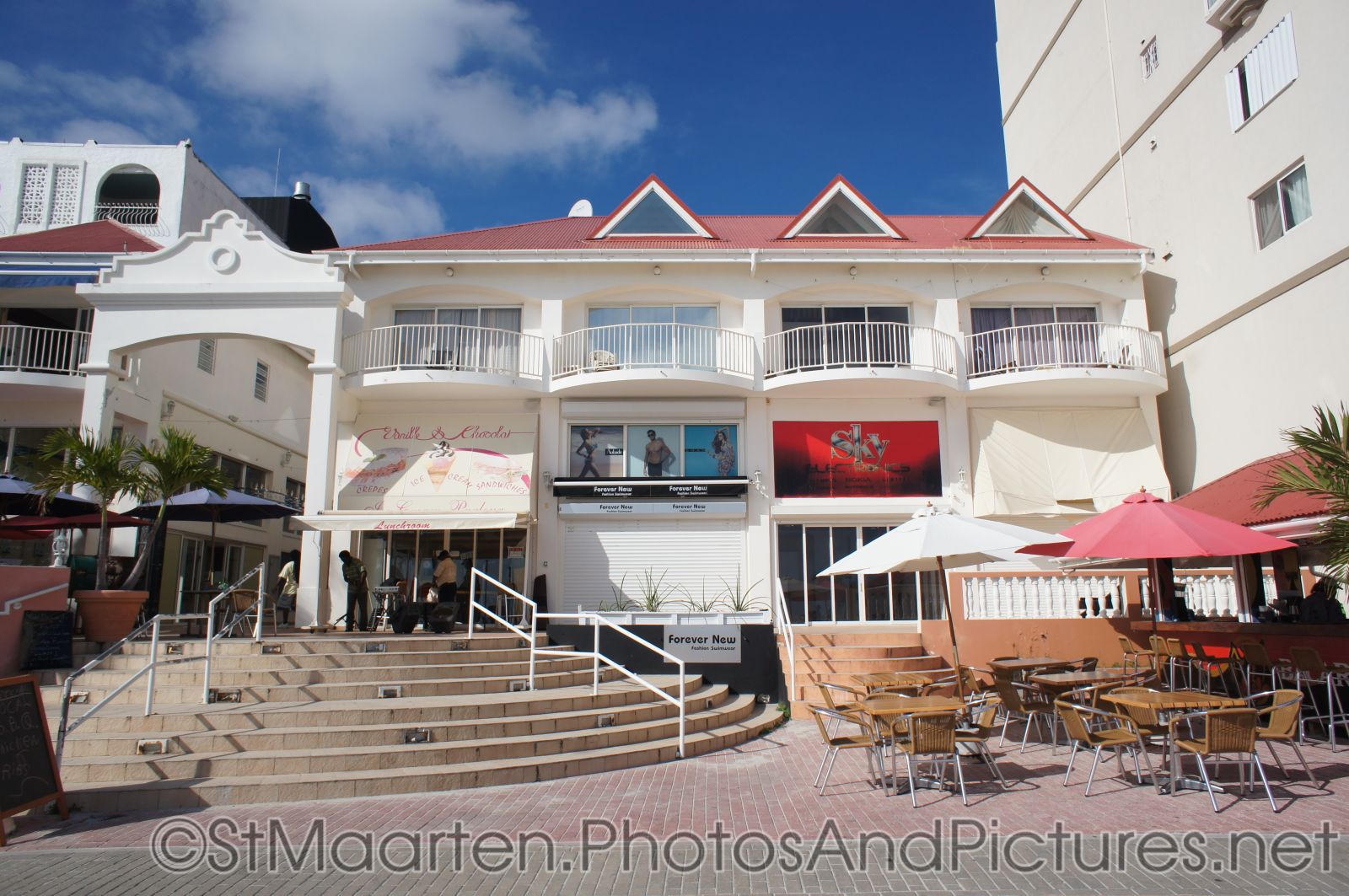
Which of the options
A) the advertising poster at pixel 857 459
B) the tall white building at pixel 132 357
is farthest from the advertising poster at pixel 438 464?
the advertising poster at pixel 857 459

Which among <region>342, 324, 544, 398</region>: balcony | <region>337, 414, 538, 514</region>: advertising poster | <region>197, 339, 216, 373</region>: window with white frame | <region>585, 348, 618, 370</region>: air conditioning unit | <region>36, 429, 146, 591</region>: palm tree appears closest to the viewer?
<region>36, 429, 146, 591</region>: palm tree

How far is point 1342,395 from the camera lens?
1452 centimetres

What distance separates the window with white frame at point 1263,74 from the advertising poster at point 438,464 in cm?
1561

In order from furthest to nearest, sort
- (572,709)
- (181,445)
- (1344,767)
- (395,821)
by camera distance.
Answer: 1. (181,445)
2. (572,709)
3. (1344,767)
4. (395,821)

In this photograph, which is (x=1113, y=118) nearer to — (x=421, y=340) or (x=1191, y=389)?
(x=1191, y=389)

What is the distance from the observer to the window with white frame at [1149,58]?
66.8 ft

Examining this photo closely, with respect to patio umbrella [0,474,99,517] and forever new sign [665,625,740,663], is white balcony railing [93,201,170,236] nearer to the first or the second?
patio umbrella [0,474,99,517]

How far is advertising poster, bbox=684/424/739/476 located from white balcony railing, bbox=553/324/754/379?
4.38ft

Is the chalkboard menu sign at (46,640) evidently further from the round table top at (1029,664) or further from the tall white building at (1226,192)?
the tall white building at (1226,192)

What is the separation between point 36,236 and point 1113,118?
26.8 metres

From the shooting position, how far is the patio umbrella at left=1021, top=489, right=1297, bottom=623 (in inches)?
379

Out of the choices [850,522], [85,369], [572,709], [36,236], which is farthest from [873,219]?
[36,236]

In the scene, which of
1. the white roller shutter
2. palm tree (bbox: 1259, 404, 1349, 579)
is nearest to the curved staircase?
the white roller shutter

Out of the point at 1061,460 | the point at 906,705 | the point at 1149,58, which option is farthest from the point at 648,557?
the point at 1149,58
